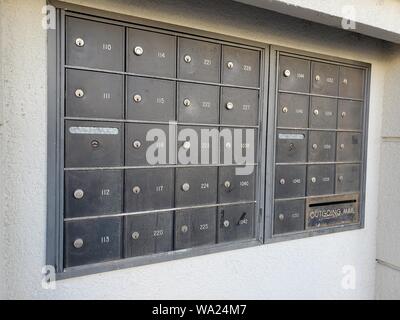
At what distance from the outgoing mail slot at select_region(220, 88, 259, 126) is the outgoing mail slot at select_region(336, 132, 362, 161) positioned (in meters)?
0.57

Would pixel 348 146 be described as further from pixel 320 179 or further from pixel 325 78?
pixel 325 78

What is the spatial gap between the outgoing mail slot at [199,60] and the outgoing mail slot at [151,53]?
42 millimetres

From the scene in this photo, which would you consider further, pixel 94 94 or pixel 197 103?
pixel 197 103

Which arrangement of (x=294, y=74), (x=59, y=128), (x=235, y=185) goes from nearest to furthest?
1. (x=59, y=128)
2. (x=235, y=185)
3. (x=294, y=74)

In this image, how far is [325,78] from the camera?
1.76m

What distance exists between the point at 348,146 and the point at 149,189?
3.83ft

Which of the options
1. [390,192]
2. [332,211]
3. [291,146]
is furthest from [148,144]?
[390,192]

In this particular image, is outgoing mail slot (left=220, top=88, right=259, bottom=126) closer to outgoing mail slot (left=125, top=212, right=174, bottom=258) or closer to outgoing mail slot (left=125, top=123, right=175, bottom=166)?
outgoing mail slot (left=125, top=123, right=175, bottom=166)

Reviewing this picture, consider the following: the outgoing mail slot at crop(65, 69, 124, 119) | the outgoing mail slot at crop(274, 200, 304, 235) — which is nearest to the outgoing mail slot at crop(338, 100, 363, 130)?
the outgoing mail slot at crop(274, 200, 304, 235)

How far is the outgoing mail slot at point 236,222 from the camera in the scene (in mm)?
1530

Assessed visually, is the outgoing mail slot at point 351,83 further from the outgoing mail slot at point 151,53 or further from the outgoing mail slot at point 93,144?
the outgoing mail slot at point 93,144

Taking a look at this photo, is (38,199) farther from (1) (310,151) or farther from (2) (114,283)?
(1) (310,151)

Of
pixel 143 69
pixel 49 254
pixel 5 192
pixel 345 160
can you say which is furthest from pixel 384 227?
pixel 5 192

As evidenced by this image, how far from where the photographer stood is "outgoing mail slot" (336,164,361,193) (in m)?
1.84
